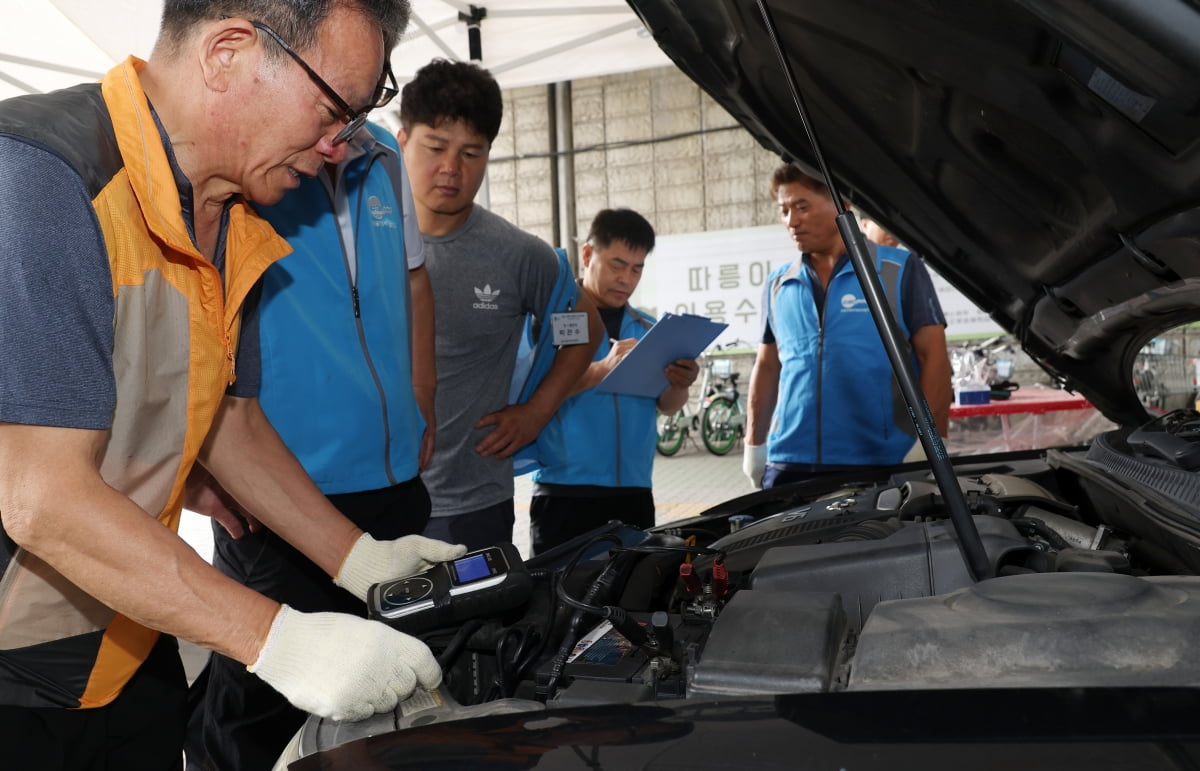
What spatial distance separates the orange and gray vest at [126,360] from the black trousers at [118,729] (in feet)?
0.08

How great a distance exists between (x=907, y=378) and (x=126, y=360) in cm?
97

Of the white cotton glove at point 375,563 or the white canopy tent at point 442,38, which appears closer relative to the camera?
the white cotton glove at point 375,563

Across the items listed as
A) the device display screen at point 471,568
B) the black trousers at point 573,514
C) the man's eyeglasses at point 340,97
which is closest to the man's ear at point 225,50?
the man's eyeglasses at point 340,97

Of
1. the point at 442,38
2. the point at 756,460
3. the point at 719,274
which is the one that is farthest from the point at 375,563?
the point at 719,274

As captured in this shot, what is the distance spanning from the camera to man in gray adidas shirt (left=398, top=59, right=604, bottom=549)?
2.30 metres

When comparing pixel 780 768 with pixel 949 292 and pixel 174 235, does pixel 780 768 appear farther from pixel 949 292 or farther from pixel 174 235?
pixel 949 292

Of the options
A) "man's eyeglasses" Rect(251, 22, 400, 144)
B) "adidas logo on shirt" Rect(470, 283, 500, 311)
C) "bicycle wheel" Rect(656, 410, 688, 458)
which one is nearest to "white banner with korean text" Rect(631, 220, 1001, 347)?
"bicycle wheel" Rect(656, 410, 688, 458)

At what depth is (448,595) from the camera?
1.16m

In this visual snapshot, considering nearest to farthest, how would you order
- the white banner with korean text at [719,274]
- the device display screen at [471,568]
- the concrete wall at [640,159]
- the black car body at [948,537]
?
the black car body at [948,537], the device display screen at [471,568], the white banner with korean text at [719,274], the concrete wall at [640,159]

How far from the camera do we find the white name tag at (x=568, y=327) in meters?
2.48

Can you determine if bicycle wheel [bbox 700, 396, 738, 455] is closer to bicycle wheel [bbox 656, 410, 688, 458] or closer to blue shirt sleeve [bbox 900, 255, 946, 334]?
bicycle wheel [bbox 656, 410, 688, 458]

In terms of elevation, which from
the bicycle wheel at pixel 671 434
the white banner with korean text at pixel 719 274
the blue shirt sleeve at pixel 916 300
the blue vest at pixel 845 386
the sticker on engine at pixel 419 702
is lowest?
the bicycle wheel at pixel 671 434

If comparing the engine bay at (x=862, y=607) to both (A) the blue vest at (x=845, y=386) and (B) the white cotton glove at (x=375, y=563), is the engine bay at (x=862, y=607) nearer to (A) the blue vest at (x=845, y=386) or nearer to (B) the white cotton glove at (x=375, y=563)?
(B) the white cotton glove at (x=375, y=563)

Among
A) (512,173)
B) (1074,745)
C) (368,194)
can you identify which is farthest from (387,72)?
(512,173)
